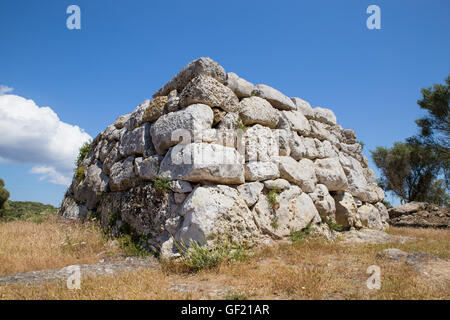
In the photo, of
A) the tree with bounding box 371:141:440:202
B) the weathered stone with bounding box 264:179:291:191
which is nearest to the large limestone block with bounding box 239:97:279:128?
the weathered stone with bounding box 264:179:291:191

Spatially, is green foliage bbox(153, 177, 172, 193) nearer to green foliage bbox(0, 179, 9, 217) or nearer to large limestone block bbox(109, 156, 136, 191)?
large limestone block bbox(109, 156, 136, 191)

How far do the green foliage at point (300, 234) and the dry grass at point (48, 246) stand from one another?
3920 millimetres

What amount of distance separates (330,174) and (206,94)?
182 inches

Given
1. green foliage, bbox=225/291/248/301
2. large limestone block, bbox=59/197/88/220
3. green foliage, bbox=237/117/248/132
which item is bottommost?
green foliage, bbox=225/291/248/301

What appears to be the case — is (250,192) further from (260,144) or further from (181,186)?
(181,186)

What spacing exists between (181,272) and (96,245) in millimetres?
2734

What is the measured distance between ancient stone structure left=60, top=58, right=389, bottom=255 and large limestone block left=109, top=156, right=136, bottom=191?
0.03 meters

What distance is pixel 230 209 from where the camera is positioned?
538cm

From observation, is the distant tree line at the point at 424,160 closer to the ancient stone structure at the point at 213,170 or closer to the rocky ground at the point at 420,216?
the rocky ground at the point at 420,216

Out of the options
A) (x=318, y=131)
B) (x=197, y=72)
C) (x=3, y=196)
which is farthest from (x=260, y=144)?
(x=3, y=196)

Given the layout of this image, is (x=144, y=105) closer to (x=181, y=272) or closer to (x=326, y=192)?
(x=181, y=272)

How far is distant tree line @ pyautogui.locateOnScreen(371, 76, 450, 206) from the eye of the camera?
1594 centimetres

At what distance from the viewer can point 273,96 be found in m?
8.04
